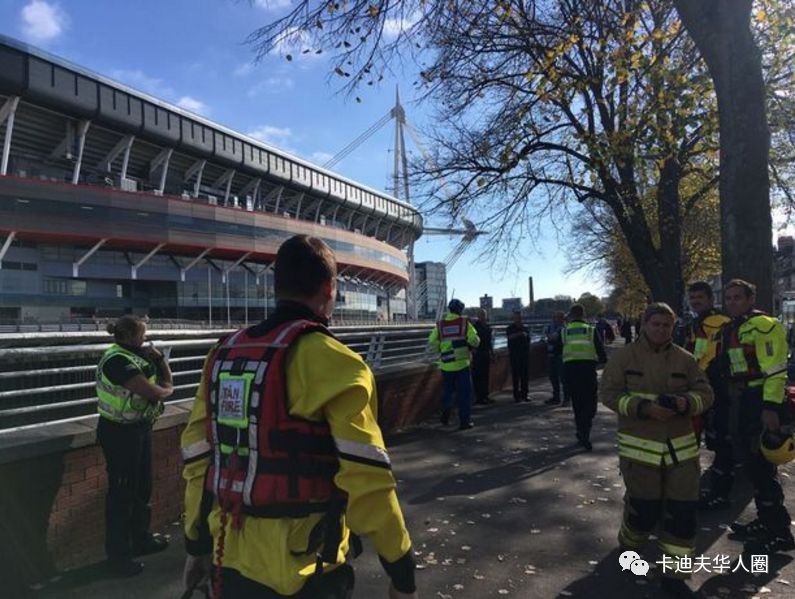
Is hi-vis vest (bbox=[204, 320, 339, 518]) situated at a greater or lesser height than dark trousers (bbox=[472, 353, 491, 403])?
greater

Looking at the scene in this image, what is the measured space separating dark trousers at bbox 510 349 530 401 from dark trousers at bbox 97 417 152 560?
9.44 m

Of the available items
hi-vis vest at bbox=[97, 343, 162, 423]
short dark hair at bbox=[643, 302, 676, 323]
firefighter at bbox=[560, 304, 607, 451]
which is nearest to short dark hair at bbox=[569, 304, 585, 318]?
firefighter at bbox=[560, 304, 607, 451]

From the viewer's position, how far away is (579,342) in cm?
880

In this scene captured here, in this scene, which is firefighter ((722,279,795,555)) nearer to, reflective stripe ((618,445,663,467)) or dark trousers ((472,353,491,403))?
reflective stripe ((618,445,663,467))

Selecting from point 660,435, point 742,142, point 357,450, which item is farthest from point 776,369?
point 357,450

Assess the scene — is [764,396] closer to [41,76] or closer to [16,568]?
[16,568]

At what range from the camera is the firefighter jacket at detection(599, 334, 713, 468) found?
397 cm

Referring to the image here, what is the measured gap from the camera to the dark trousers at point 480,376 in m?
12.5

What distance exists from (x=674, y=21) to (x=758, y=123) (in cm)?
575

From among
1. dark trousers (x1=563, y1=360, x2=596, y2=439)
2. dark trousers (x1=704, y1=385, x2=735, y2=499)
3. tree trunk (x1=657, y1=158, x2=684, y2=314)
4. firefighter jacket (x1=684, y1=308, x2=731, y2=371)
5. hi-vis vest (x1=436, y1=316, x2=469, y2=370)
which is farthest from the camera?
tree trunk (x1=657, y1=158, x2=684, y2=314)

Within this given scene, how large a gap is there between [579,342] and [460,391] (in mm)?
1956

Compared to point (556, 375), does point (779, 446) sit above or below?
above

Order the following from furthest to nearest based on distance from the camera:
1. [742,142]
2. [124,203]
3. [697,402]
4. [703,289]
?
[124,203]
[742,142]
[703,289]
[697,402]

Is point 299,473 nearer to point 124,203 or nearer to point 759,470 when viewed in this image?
point 759,470
